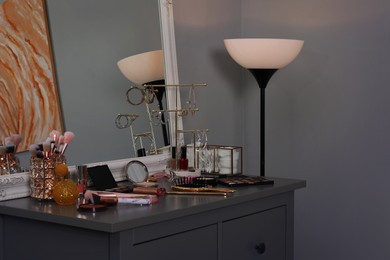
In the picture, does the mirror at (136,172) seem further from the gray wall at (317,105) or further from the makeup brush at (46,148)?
the gray wall at (317,105)

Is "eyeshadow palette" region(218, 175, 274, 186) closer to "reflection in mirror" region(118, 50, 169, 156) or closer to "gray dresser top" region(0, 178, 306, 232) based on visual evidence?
"gray dresser top" region(0, 178, 306, 232)

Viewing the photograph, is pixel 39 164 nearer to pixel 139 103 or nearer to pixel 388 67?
pixel 139 103

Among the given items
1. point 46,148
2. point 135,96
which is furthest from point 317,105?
point 46,148

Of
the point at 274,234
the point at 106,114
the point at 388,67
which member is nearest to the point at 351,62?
the point at 388,67

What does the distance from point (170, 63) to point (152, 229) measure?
107cm

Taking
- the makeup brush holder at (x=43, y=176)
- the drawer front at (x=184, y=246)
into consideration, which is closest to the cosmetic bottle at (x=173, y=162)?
the drawer front at (x=184, y=246)

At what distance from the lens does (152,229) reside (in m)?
1.85

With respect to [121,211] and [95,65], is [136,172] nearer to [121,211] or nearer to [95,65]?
[95,65]

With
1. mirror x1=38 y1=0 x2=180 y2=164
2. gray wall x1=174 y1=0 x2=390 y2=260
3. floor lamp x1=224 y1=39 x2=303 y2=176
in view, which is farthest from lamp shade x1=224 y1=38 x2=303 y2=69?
mirror x1=38 y1=0 x2=180 y2=164

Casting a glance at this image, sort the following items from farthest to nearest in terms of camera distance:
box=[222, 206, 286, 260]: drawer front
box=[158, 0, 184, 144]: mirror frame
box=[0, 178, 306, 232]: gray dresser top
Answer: box=[158, 0, 184, 144]: mirror frame, box=[222, 206, 286, 260]: drawer front, box=[0, 178, 306, 232]: gray dresser top

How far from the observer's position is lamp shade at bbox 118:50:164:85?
2.48 metres

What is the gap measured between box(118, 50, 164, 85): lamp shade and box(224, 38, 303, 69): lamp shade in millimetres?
321

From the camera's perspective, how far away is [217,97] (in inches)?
124

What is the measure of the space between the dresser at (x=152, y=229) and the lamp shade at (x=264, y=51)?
62 cm
